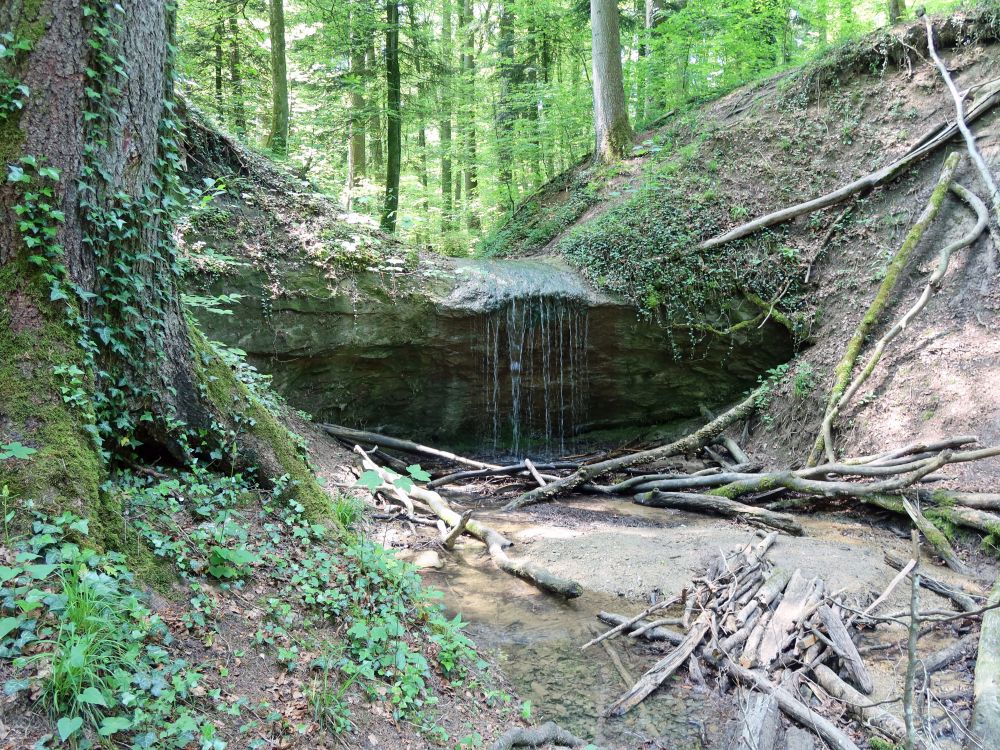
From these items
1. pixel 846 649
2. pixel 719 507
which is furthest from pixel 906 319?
pixel 846 649

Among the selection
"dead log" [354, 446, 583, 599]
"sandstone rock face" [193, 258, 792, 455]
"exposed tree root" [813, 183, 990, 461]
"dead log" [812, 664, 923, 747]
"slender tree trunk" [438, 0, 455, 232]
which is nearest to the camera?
"dead log" [812, 664, 923, 747]

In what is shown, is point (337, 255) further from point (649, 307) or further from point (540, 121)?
point (540, 121)

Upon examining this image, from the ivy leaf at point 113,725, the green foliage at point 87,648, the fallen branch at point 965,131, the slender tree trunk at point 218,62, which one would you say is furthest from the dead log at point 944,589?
the slender tree trunk at point 218,62

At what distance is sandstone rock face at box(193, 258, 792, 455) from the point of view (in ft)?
30.0

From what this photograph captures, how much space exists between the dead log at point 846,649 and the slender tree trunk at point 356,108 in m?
9.18

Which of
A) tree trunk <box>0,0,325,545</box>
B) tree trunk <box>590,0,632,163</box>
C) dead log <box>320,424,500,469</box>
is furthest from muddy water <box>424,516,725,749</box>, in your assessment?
tree trunk <box>590,0,632,163</box>

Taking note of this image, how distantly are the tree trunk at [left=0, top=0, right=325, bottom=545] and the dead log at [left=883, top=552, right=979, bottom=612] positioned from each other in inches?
231

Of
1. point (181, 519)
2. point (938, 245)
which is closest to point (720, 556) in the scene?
point (181, 519)

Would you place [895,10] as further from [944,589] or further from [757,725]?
[757,725]

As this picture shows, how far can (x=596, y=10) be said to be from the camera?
44.3ft

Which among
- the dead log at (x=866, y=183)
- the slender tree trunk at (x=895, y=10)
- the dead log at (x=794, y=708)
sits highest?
the slender tree trunk at (x=895, y=10)

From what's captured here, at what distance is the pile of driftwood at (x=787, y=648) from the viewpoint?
3.64 meters

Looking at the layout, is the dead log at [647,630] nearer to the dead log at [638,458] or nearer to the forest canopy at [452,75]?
the dead log at [638,458]

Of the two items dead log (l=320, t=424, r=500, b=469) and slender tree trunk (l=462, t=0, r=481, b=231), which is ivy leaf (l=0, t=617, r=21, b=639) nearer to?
dead log (l=320, t=424, r=500, b=469)
